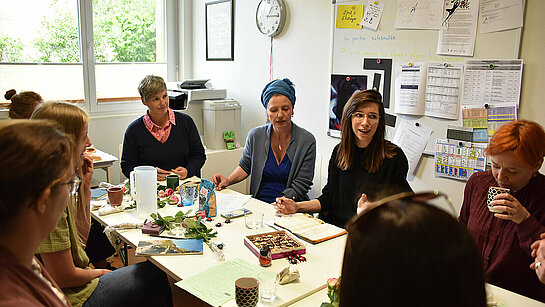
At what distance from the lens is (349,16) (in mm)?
3465

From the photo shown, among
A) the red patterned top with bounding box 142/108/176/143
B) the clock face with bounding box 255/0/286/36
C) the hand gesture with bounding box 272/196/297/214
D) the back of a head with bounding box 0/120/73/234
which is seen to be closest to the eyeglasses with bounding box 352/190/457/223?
the back of a head with bounding box 0/120/73/234

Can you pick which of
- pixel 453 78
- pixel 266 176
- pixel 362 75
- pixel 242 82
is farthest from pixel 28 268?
pixel 242 82

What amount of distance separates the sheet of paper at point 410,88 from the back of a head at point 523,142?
4.22ft

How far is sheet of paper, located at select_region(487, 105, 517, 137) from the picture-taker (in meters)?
2.64

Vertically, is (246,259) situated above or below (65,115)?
below

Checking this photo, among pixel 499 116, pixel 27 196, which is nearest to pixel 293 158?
pixel 499 116

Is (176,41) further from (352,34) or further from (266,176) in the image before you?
(266,176)

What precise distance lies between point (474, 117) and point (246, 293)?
2.09 meters

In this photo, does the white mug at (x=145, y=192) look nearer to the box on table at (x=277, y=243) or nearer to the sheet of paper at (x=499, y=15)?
the box on table at (x=277, y=243)

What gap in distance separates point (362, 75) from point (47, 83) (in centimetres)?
304

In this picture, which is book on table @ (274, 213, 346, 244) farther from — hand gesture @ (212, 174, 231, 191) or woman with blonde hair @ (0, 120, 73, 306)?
woman with blonde hair @ (0, 120, 73, 306)

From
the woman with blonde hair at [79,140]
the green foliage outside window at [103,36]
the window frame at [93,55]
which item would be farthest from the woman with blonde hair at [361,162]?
the green foliage outside window at [103,36]

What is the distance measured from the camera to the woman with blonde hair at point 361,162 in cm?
246

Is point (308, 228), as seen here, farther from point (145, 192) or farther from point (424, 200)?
point (424, 200)
